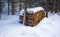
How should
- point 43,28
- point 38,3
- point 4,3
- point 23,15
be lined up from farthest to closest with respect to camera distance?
point 4,3 < point 38,3 < point 23,15 < point 43,28

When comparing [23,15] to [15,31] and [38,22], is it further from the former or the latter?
[15,31]

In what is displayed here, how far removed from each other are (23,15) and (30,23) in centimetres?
103

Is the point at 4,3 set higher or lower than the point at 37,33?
higher

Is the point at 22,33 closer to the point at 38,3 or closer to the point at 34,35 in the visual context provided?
the point at 34,35

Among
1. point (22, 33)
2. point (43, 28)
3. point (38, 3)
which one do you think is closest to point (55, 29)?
point (43, 28)

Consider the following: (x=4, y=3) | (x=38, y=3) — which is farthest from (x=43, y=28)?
(x=4, y=3)

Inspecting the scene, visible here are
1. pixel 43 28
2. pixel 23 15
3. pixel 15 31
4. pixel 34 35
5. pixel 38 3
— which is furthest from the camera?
pixel 38 3

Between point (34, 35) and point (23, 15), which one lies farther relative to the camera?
point (23, 15)

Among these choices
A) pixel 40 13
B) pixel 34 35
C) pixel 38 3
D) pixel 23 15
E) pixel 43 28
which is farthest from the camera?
pixel 38 3

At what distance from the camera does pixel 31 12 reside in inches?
453

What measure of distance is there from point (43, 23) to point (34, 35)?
304 cm

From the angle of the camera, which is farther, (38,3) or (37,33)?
(38,3)

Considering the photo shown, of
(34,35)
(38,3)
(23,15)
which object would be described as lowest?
(34,35)

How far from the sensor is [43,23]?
40.3 ft
